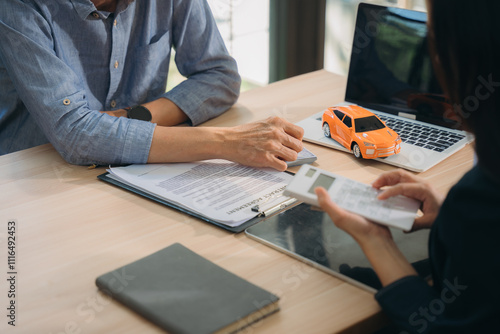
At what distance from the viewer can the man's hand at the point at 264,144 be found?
1.20 meters

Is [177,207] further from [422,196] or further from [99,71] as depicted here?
[99,71]

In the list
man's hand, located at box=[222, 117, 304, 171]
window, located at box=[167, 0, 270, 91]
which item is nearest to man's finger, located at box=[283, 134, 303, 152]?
man's hand, located at box=[222, 117, 304, 171]

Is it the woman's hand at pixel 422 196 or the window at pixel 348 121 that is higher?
the window at pixel 348 121

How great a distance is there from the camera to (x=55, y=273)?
35.8 inches

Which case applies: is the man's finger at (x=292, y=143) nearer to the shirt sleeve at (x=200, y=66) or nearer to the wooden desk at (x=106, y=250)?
Answer: the wooden desk at (x=106, y=250)

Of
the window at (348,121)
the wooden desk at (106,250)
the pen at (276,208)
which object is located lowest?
the wooden desk at (106,250)

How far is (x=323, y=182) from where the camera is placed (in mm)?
977

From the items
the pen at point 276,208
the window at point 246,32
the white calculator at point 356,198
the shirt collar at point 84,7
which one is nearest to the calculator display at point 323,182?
the white calculator at point 356,198

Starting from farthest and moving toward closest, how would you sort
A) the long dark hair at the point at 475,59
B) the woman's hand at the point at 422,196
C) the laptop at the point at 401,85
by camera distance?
the laptop at the point at 401,85, the woman's hand at the point at 422,196, the long dark hair at the point at 475,59

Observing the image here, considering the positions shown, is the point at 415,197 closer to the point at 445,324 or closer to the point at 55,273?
the point at 445,324

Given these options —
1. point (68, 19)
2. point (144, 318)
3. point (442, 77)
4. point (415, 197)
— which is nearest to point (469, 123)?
point (442, 77)

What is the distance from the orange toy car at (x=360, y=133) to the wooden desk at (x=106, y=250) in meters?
0.03

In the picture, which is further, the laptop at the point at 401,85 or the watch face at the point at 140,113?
the watch face at the point at 140,113

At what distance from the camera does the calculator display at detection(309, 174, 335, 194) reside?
0.96 meters
